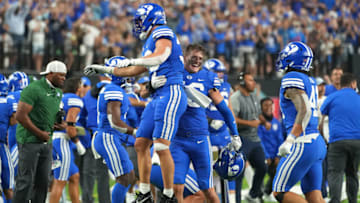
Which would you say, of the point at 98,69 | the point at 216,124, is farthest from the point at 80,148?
the point at 98,69

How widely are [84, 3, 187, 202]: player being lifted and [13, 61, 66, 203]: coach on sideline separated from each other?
1.73 meters

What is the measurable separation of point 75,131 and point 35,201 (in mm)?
1475

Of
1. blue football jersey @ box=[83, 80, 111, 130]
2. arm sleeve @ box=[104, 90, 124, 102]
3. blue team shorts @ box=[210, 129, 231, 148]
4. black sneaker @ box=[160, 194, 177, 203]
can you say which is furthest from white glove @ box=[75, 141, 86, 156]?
black sneaker @ box=[160, 194, 177, 203]

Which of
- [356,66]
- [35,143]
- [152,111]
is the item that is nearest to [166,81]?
[152,111]

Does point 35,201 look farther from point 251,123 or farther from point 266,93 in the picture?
point 266,93

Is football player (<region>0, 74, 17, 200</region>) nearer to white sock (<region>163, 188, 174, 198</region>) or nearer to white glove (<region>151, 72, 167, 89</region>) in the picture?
white glove (<region>151, 72, 167, 89</region>)

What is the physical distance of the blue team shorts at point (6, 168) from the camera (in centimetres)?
811

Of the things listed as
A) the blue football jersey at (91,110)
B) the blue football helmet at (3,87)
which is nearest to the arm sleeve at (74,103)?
the blue football jersey at (91,110)

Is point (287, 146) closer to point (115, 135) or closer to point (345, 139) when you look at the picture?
point (115, 135)

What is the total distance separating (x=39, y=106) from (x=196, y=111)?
215 centimetres

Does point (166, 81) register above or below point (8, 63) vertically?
below

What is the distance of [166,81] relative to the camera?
6031 mm

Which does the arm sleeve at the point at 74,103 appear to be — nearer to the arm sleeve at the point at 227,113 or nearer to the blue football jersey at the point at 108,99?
the blue football jersey at the point at 108,99

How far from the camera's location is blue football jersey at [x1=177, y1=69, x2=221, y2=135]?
654 centimetres
